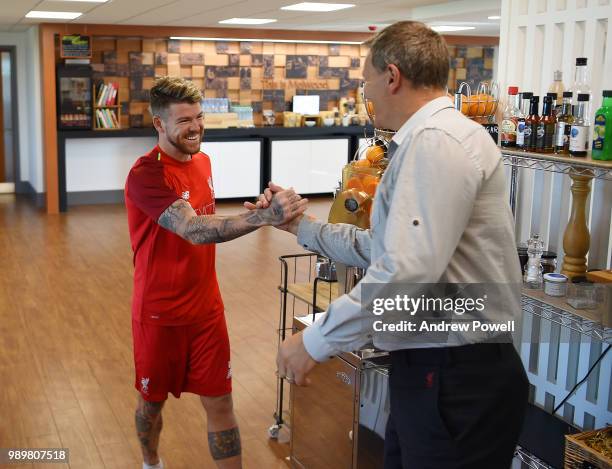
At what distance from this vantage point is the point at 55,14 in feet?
28.7

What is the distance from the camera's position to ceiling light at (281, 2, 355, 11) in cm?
775

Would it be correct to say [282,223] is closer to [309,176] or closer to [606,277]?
[606,277]

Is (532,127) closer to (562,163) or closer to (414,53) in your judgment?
(562,163)

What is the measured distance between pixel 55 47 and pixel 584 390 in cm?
879

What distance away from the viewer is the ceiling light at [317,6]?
775cm

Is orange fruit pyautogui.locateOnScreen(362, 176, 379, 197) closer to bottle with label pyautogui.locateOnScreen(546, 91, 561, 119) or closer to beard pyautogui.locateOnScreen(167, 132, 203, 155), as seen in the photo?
beard pyautogui.locateOnScreen(167, 132, 203, 155)

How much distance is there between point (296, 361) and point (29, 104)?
34.7 feet

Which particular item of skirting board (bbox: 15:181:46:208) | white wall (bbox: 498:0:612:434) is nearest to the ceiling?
skirting board (bbox: 15:181:46:208)

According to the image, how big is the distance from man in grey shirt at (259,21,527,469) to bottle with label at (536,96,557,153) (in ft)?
4.45

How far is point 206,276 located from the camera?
2.93 m

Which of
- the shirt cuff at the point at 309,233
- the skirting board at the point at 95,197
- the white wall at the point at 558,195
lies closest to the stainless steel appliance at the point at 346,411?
the shirt cuff at the point at 309,233

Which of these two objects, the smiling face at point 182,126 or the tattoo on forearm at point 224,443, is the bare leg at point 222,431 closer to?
the tattoo on forearm at point 224,443

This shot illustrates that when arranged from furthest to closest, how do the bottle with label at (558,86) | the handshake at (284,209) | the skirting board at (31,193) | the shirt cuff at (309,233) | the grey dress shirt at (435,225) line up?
the skirting board at (31,193)
the bottle with label at (558,86)
the handshake at (284,209)
the shirt cuff at (309,233)
the grey dress shirt at (435,225)

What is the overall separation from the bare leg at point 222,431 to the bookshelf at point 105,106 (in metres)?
8.12
